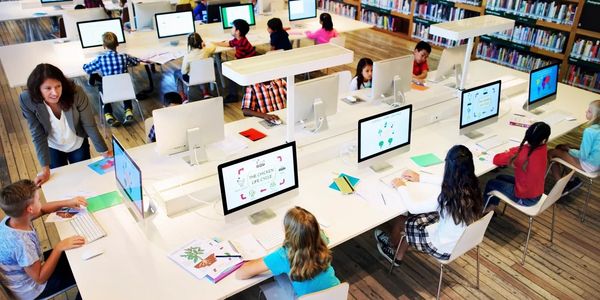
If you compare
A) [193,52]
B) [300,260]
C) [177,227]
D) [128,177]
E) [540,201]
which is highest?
[193,52]

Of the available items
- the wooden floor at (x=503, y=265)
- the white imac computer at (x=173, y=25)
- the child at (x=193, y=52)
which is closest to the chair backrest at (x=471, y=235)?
the wooden floor at (x=503, y=265)

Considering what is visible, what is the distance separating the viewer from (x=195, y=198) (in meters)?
2.78

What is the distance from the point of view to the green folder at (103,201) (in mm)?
2739

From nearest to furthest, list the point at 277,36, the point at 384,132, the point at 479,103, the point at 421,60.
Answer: the point at 384,132, the point at 479,103, the point at 421,60, the point at 277,36

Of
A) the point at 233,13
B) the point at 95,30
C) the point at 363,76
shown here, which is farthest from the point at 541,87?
the point at 95,30

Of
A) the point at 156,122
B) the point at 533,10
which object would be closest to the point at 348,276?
the point at 156,122

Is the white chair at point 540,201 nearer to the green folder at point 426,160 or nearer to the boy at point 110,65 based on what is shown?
the green folder at point 426,160

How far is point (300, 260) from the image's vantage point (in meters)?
2.09

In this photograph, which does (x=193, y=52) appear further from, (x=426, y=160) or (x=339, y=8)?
(x=339, y=8)

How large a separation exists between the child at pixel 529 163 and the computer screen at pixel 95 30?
4487 millimetres

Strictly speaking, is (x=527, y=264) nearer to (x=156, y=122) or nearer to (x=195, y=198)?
(x=195, y=198)

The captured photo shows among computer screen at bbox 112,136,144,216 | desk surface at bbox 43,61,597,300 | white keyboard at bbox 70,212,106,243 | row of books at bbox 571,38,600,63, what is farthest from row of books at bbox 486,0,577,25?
white keyboard at bbox 70,212,106,243

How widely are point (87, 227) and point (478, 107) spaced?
9.49 ft

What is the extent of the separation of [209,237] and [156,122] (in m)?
0.82
